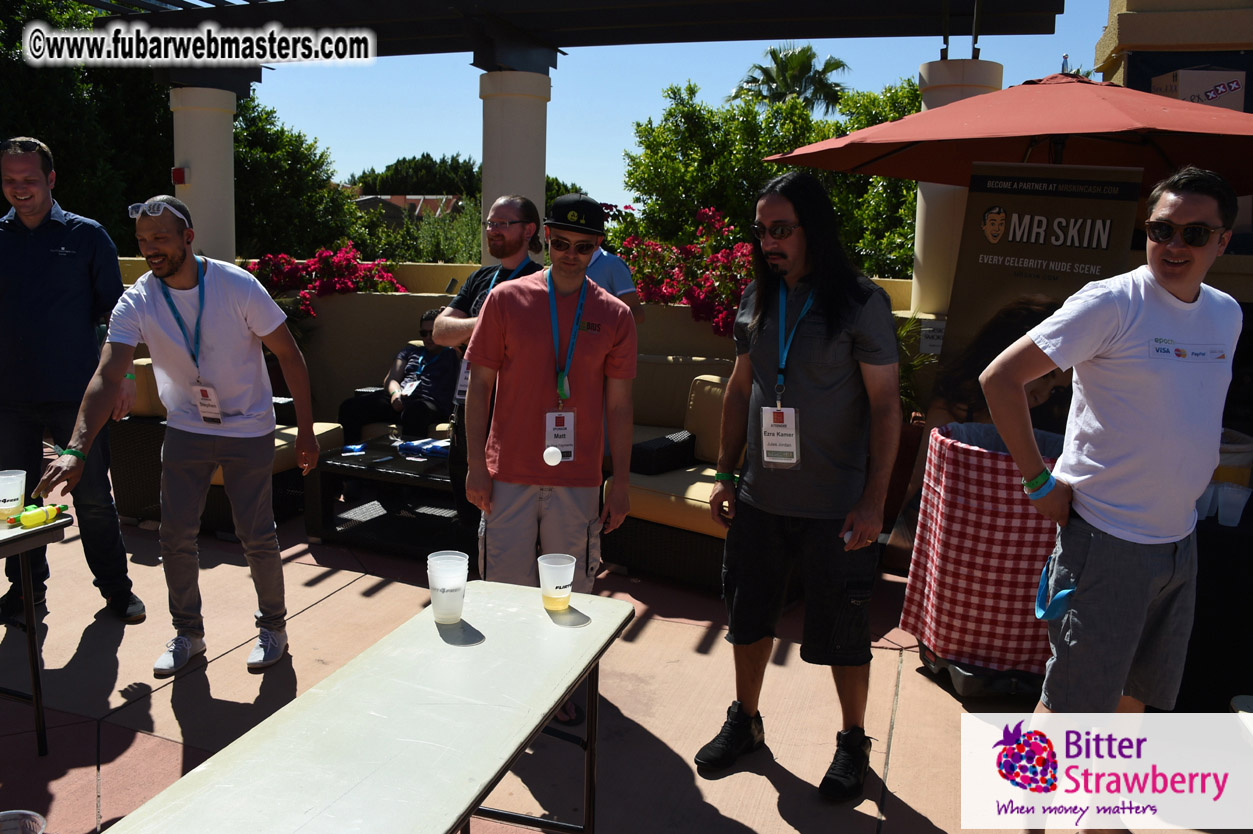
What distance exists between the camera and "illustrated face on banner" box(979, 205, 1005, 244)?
15.0 ft

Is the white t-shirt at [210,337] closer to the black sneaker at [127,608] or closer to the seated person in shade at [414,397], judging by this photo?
the black sneaker at [127,608]

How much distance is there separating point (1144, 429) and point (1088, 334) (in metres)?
0.27

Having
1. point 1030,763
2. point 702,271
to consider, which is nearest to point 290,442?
point 702,271

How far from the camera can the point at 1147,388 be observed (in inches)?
84.0

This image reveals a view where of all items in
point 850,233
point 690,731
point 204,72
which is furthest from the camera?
point 850,233

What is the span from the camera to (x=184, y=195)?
930cm

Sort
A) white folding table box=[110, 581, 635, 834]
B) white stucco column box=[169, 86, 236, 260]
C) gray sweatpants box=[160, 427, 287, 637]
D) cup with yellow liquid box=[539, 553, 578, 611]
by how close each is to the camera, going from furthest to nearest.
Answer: white stucco column box=[169, 86, 236, 260] < gray sweatpants box=[160, 427, 287, 637] < cup with yellow liquid box=[539, 553, 578, 611] < white folding table box=[110, 581, 635, 834]

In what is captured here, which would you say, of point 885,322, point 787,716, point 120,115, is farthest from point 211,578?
point 120,115

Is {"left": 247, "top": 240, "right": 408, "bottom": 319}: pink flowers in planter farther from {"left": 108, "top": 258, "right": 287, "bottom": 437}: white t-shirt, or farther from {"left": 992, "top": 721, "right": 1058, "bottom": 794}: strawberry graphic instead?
{"left": 992, "top": 721, "right": 1058, "bottom": 794}: strawberry graphic

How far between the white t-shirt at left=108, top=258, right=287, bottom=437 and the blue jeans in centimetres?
83

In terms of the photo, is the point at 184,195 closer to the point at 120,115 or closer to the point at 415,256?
the point at 415,256

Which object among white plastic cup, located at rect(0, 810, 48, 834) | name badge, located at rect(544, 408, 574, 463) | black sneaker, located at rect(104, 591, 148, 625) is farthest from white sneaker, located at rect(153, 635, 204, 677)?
white plastic cup, located at rect(0, 810, 48, 834)

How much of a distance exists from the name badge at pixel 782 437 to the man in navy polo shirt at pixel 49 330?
266 centimetres

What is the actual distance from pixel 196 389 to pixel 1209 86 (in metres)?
6.13
